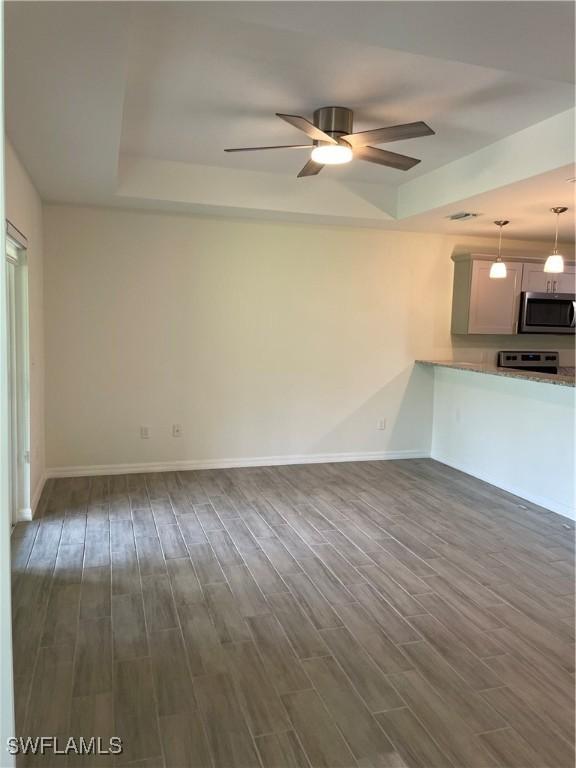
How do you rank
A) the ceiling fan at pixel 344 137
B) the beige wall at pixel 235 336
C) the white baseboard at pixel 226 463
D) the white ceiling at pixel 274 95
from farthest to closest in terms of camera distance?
the white baseboard at pixel 226 463 < the beige wall at pixel 235 336 < the ceiling fan at pixel 344 137 < the white ceiling at pixel 274 95

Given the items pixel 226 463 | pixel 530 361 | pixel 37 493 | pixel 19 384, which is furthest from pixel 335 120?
pixel 530 361

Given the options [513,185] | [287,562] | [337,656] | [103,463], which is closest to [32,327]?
[103,463]

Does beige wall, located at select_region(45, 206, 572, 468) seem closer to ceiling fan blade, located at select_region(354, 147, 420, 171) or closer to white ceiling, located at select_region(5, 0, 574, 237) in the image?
white ceiling, located at select_region(5, 0, 574, 237)

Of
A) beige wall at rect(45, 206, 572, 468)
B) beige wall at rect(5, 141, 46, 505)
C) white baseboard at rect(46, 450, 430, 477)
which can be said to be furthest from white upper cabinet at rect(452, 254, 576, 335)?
beige wall at rect(5, 141, 46, 505)

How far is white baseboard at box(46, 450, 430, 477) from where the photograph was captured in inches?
200

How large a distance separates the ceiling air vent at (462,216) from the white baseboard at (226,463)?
2551mm

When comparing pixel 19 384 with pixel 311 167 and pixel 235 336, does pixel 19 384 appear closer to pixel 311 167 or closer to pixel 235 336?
pixel 235 336

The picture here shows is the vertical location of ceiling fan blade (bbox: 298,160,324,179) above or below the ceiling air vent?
above

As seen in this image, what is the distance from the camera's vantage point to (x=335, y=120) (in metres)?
3.20

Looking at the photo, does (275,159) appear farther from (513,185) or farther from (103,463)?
(103,463)

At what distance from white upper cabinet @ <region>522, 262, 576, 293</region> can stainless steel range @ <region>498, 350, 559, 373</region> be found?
30.3 inches

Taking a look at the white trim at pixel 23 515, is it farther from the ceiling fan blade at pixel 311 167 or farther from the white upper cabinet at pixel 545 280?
the white upper cabinet at pixel 545 280

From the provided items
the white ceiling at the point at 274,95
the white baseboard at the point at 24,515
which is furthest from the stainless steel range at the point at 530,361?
the white baseboard at the point at 24,515

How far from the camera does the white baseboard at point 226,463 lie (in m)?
5.07
